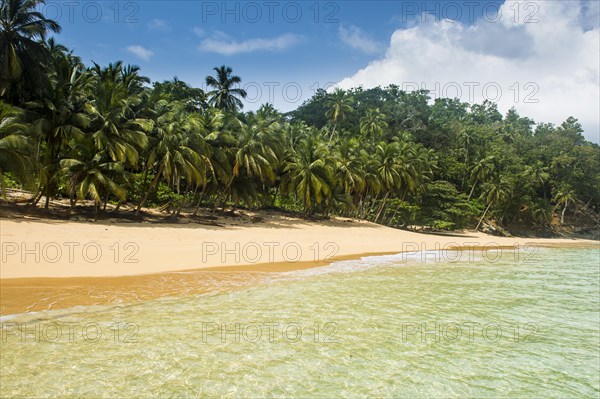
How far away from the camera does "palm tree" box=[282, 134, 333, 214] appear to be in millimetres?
32438

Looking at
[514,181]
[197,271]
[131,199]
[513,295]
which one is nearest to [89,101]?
[131,199]

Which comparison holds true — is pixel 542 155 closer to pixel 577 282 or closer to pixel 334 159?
pixel 334 159

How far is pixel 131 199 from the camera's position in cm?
2744

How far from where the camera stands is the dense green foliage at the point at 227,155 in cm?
2053

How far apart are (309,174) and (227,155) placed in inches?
291

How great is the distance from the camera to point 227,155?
29.6m

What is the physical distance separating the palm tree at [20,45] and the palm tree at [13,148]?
5.17 metres
